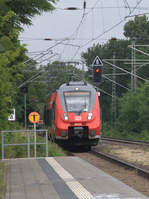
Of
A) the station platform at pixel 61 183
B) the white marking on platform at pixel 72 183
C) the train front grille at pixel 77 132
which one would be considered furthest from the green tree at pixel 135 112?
the white marking on platform at pixel 72 183

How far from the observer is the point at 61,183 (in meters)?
9.36

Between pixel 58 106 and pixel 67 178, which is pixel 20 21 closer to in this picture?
pixel 67 178

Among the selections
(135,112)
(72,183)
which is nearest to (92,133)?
(72,183)

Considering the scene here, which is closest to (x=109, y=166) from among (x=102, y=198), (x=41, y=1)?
Result: (x=41, y=1)

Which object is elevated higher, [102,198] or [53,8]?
[53,8]

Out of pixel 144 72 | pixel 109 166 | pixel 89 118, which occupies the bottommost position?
pixel 109 166

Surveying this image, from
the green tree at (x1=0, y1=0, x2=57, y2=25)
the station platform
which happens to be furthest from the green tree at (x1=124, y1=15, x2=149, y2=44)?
the station platform

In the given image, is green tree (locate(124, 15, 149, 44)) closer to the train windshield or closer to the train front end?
the train windshield

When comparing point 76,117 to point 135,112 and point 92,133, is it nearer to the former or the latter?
point 92,133

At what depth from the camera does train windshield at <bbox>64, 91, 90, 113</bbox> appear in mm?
21703

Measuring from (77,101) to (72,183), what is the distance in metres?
12.7

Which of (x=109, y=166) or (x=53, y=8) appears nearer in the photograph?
(x=53, y=8)

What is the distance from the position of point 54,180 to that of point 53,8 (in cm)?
510

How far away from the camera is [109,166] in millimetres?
15141
